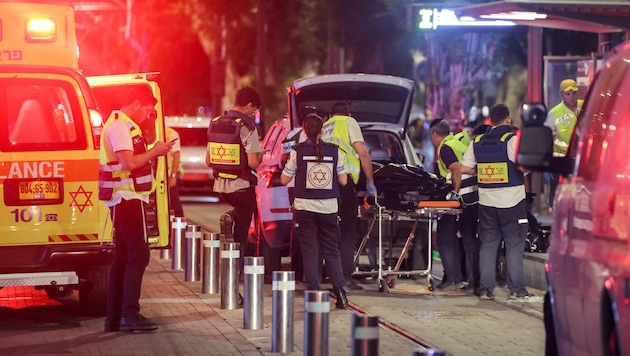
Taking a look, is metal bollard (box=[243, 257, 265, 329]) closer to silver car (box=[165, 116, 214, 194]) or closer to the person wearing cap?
the person wearing cap

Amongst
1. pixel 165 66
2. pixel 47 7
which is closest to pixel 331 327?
pixel 47 7

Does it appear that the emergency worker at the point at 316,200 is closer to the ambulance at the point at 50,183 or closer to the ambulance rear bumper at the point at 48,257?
the ambulance at the point at 50,183

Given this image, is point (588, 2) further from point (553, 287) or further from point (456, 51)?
point (456, 51)

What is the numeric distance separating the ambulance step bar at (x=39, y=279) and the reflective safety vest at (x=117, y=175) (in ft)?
2.85

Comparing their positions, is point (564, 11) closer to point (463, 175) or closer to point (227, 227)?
point (463, 175)

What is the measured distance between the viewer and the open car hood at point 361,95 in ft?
55.1

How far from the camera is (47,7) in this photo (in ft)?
43.0

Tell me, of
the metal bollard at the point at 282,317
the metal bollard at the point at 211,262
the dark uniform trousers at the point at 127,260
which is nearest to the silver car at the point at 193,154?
the metal bollard at the point at 211,262

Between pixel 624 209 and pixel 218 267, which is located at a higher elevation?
pixel 624 209

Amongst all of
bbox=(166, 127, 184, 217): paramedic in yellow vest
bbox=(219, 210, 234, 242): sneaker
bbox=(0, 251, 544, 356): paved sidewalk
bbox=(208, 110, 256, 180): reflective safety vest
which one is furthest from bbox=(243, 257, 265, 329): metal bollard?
bbox=(166, 127, 184, 217): paramedic in yellow vest

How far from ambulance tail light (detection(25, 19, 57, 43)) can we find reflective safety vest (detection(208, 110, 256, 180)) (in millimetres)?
1842

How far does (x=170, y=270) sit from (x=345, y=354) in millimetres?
7015

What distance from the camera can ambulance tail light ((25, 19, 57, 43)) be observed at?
13.1m

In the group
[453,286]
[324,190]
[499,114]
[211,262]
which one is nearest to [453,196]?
[453,286]
